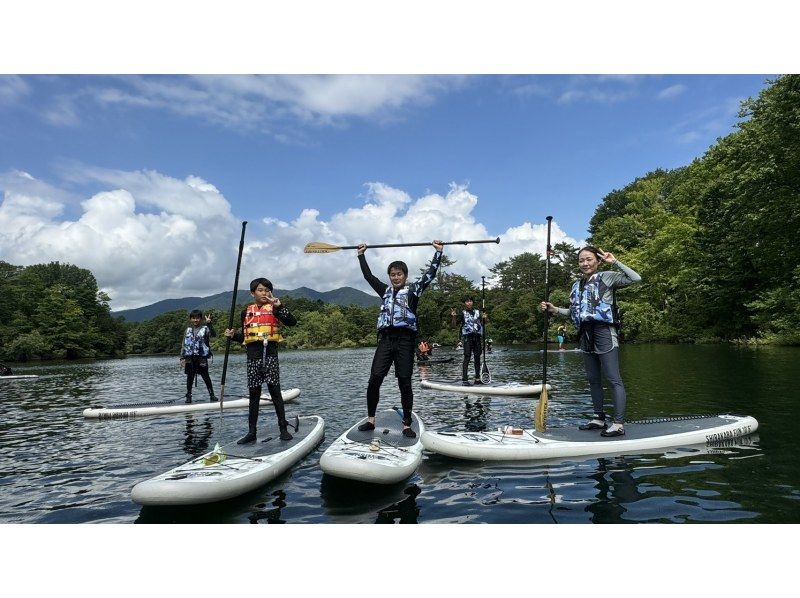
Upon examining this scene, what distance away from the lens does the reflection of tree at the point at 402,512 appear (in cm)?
514

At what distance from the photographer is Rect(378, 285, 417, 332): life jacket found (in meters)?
7.61

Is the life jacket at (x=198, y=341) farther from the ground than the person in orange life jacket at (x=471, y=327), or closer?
closer

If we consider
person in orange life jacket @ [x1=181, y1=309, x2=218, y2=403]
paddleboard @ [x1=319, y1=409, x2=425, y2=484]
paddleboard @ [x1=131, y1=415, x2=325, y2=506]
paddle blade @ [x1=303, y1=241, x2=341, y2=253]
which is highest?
paddle blade @ [x1=303, y1=241, x2=341, y2=253]

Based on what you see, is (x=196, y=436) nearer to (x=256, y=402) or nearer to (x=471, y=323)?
(x=256, y=402)

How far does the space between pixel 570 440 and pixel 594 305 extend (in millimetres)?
2147

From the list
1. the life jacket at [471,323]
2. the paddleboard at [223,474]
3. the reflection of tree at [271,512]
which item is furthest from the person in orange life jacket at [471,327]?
the reflection of tree at [271,512]

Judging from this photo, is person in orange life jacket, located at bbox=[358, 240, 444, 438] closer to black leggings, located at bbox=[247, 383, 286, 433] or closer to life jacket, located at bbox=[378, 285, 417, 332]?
life jacket, located at bbox=[378, 285, 417, 332]

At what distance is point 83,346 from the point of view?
75.0 meters

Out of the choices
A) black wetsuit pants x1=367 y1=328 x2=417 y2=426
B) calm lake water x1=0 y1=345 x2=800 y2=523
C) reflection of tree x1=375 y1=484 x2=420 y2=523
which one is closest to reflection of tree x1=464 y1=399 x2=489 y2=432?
calm lake water x1=0 y1=345 x2=800 y2=523

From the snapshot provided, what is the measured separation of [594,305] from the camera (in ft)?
25.3

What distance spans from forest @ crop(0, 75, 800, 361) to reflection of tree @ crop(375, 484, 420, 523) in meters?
15.9

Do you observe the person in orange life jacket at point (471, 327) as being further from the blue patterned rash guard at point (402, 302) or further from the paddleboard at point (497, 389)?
the blue patterned rash guard at point (402, 302)

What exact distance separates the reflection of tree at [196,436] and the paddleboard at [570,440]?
443 centimetres

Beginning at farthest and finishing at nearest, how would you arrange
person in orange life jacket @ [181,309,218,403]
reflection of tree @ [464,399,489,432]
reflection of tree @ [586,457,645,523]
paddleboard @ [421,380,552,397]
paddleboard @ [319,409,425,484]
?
paddleboard @ [421,380,552,397] < person in orange life jacket @ [181,309,218,403] < reflection of tree @ [464,399,489,432] < paddleboard @ [319,409,425,484] < reflection of tree @ [586,457,645,523]
